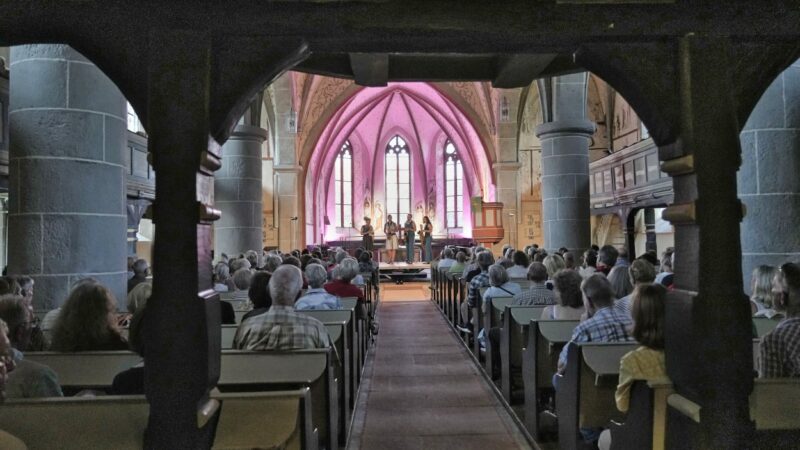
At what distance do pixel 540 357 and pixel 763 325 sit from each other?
4.96ft

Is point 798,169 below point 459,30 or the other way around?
below

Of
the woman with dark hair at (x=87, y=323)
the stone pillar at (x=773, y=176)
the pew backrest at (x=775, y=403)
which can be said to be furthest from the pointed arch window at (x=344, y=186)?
the pew backrest at (x=775, y=403)

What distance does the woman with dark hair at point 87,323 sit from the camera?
3184 mm

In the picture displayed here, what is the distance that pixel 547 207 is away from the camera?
927 cm

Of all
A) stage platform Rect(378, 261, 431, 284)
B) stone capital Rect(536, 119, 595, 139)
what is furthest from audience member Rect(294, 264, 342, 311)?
stage platform Rect(378, 261, 431, 284)

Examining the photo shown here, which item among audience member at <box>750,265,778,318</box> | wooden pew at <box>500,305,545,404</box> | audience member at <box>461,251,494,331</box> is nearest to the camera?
audience member at <box>750,265,778,318</box>

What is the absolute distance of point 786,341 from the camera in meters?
2.69

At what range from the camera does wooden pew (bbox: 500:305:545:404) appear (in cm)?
480

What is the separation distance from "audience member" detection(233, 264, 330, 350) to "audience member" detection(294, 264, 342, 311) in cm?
173

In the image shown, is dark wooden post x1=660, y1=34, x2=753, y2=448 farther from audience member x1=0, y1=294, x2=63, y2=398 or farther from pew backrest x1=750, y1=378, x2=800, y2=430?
audience member x1=0, y1=294, x2=63, y2=398

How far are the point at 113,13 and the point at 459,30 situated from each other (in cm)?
157

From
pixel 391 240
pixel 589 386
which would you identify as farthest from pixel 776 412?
pixel 391 240

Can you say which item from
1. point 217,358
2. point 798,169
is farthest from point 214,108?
point 798,169

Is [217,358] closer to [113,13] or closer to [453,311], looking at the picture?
[113,13]
